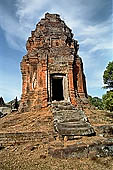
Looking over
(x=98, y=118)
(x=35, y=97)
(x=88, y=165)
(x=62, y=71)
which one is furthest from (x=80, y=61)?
(x=88, y=165)

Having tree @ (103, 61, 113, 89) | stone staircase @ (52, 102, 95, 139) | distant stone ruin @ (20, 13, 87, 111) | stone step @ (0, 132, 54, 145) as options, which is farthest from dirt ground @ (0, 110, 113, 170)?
tree @ (103, 61, 113, 89)

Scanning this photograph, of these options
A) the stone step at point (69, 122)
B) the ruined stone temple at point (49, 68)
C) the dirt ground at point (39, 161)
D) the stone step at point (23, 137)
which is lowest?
the dirt ground at point (39, 161)

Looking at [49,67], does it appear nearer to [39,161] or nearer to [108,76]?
[39,161]

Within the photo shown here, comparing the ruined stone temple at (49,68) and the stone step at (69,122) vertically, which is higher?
the ruined stone temple at (49,68)

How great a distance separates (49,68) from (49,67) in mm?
88

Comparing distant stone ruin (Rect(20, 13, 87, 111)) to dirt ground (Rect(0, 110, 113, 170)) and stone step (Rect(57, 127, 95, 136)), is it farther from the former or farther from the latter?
dirt ground (Rect(0, 110, 113, 170))

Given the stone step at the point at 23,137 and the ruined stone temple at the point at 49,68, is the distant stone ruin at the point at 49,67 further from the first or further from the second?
the stone step at the point at 23,137

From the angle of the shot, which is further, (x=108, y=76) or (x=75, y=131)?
(x=108, y=76)

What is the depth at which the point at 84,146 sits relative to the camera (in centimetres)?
469

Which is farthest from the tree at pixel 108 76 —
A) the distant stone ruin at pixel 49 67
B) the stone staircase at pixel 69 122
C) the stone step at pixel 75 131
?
the stone step at pixel 75 131

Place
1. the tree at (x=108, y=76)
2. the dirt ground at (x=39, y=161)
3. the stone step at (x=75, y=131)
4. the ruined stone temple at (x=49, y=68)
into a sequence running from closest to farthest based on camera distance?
the dirt ground at (x=39, y=161) < the stone step at (x=75, y=131) < the ruined stone temple at (x=49, y=68) < the tree at (x=108, y=76)

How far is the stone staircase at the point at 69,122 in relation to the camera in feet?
19.7

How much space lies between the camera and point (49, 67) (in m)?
11.5

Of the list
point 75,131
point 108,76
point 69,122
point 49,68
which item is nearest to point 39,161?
point 75,131
